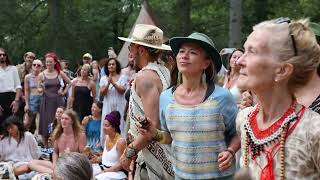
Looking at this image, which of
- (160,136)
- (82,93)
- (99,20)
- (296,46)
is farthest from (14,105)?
(99,20)

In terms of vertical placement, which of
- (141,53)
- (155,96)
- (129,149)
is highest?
(141,53)

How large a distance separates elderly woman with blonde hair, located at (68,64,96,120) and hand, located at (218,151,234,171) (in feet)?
24.8

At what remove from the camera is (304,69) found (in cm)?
234

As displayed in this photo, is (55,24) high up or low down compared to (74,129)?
up

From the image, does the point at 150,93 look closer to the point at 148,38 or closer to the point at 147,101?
the point at 147,101

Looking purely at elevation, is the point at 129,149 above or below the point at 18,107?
above

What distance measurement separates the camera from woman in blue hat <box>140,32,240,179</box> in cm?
354

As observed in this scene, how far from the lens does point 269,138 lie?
2361 millimetres

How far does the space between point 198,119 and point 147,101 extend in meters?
0.66

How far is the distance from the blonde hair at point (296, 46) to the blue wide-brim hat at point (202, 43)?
1318 millimetres

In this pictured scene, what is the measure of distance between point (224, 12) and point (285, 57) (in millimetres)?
24148

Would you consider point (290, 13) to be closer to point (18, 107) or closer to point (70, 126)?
point (18, 107)

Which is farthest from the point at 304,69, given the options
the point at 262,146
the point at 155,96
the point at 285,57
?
the point at 155,96

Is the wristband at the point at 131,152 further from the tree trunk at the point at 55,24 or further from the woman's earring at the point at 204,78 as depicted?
the tree trunk at the point at 55,24
